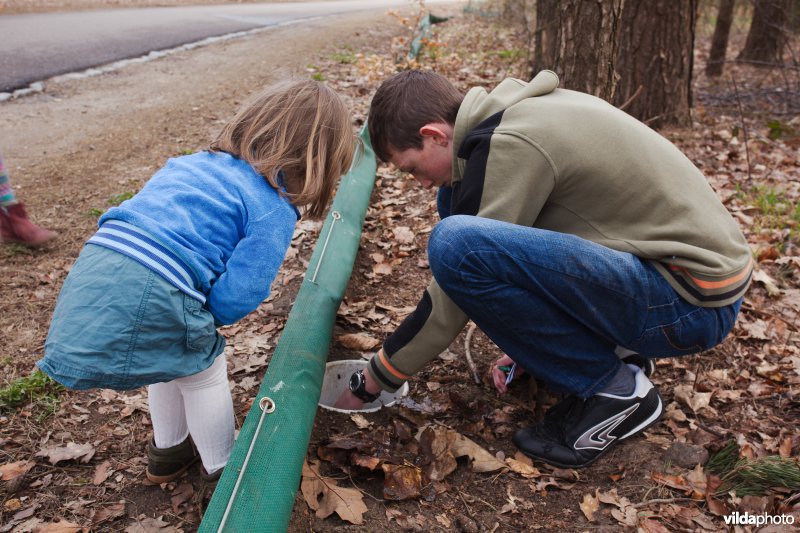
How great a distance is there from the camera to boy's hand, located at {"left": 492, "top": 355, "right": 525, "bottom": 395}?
2756mm

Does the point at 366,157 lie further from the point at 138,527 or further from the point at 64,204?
the point at 138,527

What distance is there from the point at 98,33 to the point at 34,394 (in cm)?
913

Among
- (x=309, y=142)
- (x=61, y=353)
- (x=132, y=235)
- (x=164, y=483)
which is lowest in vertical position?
(x=164, y=483)

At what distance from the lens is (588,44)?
377 centimetres

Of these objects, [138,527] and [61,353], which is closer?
[61,353]

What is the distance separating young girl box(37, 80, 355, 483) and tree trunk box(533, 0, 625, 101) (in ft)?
6.96

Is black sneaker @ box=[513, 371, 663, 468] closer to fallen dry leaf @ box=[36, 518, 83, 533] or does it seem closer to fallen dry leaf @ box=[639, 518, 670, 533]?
fallen dry leaf @ box=[639, 518, 670, 533]

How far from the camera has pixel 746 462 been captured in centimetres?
220

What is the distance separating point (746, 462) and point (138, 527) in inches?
86.7

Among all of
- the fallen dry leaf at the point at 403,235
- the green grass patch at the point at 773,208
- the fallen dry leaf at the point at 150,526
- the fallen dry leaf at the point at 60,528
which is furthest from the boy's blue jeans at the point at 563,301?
the green grass patch at the point at 773,208

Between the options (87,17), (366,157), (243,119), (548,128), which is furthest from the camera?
(87,17)

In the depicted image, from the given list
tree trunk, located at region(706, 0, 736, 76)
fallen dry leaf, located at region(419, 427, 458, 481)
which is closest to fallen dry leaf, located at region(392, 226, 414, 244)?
fallen dry leaf, located at region(419, 427, 458, 481)

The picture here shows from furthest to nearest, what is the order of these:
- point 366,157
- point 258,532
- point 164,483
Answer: point 366,157 < point 164,483 < point 258,532

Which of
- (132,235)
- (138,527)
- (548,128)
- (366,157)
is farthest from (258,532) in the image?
(366,157)
